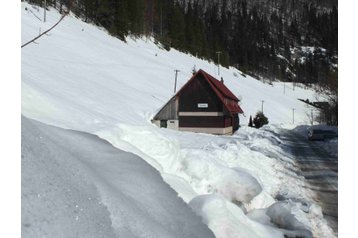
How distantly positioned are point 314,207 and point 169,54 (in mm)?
63296

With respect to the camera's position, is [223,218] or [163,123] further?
[163,123]

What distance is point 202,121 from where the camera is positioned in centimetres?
3306

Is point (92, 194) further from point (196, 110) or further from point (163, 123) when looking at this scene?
point (196, 110)

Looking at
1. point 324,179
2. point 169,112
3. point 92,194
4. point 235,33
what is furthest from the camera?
point 235,33

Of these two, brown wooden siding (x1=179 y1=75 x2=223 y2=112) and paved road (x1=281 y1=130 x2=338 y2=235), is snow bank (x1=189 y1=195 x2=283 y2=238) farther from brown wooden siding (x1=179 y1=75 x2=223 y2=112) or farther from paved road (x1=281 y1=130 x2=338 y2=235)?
brown wooden siding (x1=179 y1=75 x2=223 y2=112)

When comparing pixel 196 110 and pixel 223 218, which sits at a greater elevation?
pixel 223 218

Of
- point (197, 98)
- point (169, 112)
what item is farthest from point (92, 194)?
point (197, 98)

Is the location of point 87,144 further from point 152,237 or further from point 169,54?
point 169,54

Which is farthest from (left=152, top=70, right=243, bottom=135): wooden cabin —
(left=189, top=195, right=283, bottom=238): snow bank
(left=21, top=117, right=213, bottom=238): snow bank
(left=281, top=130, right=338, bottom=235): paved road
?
(left=21, top=117, right=213, bottom=238): snow bank

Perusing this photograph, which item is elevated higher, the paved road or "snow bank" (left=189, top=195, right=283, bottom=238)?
"snow bank" (left=189, top=195, right=283, bottom=238)

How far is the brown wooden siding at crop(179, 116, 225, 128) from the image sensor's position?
108 ft

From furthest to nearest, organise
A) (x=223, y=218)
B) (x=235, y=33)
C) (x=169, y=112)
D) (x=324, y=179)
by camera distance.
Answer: (x=235, y=33)
(x=169, y=112)
(x=324, y=179)
(x=223, y=218)

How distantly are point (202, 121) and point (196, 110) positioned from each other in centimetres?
114

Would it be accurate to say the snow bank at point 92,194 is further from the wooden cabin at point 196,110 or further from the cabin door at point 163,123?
the wooden cabin at point 196,110
